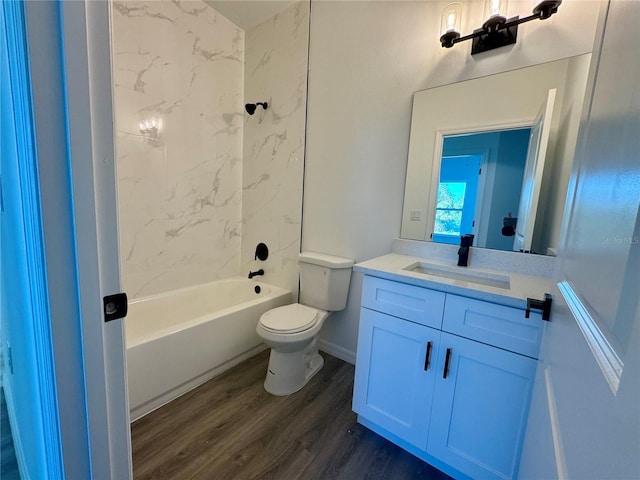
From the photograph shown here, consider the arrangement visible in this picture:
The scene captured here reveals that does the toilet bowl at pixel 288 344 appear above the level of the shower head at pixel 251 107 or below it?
below

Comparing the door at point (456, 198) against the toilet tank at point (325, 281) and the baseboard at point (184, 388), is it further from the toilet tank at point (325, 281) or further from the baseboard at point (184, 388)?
the baseboard at point (184, 388)

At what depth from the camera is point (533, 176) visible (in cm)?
136

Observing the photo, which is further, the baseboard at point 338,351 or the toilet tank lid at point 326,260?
the baseboard at point 338,351

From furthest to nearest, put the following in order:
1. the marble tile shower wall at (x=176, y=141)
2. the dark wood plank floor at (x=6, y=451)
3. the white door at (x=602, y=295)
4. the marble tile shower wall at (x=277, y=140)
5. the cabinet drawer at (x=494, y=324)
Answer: the marble tile shower wall at (x=277, y=140) < the marble tile shower wall at (x=176, y=141) < the cabinet drawer at (x=494, y=324) < the dark wood plank floor at (x=6, y=451) < the white door at (x=602, y=295)

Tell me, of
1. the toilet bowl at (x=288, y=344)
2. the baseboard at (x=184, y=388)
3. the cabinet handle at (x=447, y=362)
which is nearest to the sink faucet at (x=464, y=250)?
the cabinet handle at (x=447, y=362)

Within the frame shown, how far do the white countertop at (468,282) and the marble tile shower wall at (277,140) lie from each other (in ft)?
3.46

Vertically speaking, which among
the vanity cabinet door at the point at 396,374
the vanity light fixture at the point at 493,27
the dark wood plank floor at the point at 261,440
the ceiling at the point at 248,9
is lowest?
the dark wood plank floor at the point at 261,440

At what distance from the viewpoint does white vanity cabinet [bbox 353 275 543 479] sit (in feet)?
3.31

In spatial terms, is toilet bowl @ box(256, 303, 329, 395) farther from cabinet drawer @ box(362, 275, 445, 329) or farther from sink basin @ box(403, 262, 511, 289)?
sink basin @ box(403, 262, 511, 289)

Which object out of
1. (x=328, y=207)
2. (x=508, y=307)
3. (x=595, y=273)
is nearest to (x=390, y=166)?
(x=328, y=207)

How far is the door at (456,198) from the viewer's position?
1.54 metres

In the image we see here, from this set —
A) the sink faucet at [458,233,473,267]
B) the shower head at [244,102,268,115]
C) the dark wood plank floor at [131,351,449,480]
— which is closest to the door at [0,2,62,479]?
the dark wood plank floor at [131,351,449,480]

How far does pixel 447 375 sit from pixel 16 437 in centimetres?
154

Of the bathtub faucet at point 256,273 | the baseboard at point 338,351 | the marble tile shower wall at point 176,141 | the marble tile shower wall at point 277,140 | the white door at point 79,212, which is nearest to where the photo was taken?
the white door at point 79,212
